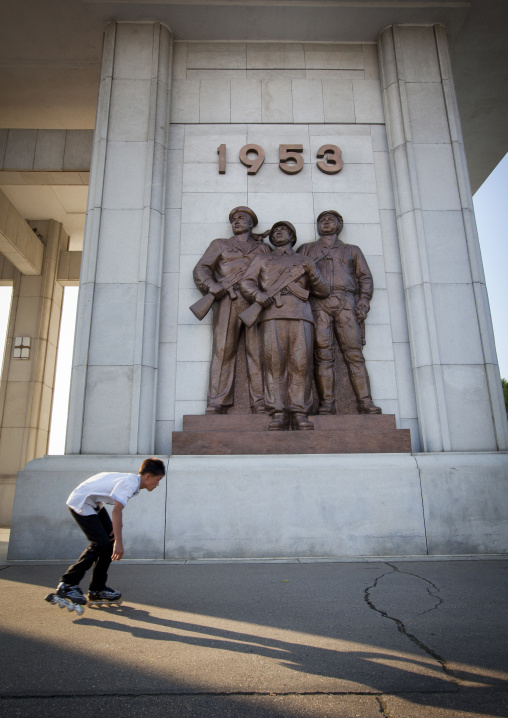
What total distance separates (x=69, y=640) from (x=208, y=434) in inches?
159

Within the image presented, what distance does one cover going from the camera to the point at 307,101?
9.44m

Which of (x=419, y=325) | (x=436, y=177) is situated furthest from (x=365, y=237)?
(x=419, y=325)

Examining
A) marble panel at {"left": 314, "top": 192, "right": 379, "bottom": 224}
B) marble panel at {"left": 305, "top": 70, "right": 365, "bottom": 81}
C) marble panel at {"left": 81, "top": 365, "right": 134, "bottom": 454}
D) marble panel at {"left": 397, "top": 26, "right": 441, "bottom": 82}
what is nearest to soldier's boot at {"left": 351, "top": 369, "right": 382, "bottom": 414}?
marble panel at {"left": 314, "top": 192, "right": 379, "bottom": 224}

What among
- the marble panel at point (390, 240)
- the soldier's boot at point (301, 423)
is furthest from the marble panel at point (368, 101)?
the soldier's boot at point (301, 423)

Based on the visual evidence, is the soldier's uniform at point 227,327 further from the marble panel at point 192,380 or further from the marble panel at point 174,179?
the marble panel at point 174,179

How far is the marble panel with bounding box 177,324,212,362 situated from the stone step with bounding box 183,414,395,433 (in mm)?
1135

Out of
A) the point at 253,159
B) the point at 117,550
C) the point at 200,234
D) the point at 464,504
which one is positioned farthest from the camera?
the point at 253,159

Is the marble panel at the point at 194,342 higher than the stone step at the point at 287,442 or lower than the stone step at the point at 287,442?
higher

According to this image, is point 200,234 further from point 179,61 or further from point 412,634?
point 412,634

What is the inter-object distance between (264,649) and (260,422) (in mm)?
4370

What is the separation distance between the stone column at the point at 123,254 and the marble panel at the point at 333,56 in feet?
9.28

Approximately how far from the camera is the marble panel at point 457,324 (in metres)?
7.65

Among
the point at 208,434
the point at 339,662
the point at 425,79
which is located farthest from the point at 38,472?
the point at 425,79

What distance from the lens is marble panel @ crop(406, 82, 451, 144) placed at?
888 centimetres
